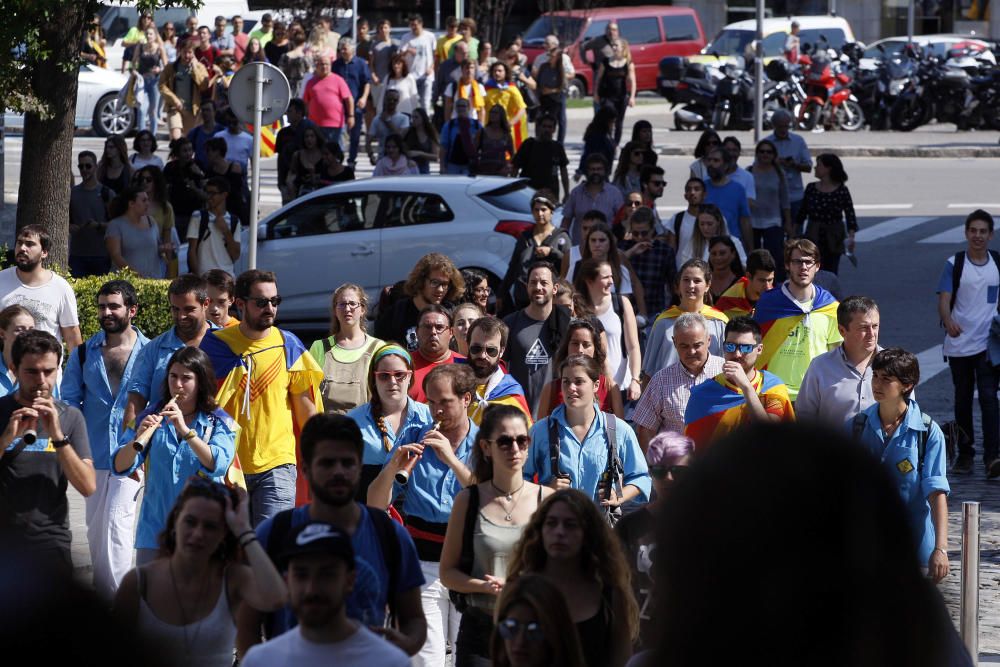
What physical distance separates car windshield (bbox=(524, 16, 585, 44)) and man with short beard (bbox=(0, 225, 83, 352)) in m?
29.5

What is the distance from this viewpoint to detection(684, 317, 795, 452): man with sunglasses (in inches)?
295

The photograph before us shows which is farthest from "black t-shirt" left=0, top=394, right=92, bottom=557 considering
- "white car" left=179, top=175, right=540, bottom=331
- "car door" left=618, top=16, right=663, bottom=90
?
"car door" left=618, top=16, right=663, bottom=90

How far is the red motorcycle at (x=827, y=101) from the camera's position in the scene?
32562mm

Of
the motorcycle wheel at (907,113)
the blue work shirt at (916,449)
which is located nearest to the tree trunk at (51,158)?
the blue work shirt at (916,449)

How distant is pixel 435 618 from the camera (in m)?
6.59

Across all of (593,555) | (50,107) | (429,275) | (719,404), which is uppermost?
(50,107)

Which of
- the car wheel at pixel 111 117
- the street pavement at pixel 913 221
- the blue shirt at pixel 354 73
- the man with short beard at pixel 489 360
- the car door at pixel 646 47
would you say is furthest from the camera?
the car door at pixel 646 47

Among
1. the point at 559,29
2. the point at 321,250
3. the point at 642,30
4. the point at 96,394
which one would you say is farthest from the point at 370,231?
the point at 642,30

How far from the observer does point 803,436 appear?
1459 mm

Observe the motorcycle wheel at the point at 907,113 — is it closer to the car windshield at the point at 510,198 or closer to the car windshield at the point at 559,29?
the car windshield at the point at 559,29

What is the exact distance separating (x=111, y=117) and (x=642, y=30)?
50.3 ft

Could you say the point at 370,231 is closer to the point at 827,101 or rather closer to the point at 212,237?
the point at 212,237

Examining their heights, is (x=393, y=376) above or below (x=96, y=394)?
above

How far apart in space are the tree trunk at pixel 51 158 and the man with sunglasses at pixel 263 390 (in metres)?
7.49
